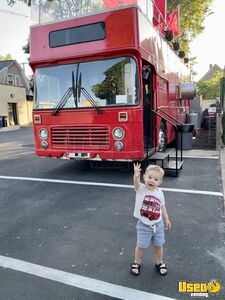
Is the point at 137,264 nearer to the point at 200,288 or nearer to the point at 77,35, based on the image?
the point at 200,288

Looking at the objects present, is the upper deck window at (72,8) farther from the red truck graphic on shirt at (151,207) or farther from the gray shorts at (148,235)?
the gray shorts at (148,235)

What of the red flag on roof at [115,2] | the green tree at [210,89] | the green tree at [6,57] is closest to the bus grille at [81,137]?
the red flag on roof at [115,2]

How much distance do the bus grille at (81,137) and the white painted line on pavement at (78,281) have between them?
155 inches

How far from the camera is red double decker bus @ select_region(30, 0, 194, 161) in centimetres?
704

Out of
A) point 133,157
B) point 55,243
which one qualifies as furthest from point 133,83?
point 55,243

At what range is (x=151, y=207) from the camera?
3406 millimetres

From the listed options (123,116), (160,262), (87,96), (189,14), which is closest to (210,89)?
(189,14)

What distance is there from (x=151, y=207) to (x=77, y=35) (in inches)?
212

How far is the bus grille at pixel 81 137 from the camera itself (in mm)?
7402

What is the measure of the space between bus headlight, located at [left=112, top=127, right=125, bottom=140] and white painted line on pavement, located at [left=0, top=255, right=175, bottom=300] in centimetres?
391

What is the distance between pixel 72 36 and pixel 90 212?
4.28 meters

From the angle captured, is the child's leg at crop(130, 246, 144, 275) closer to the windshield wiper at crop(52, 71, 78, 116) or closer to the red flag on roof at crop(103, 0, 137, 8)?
the windshield wiper at crop(52, 71, 78, 116)

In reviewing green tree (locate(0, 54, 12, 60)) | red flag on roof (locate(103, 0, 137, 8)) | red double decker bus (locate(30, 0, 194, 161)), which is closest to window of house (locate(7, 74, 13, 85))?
red double decker bus (locate(30, 0, 194, 161))

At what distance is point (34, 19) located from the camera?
27.1 feet
